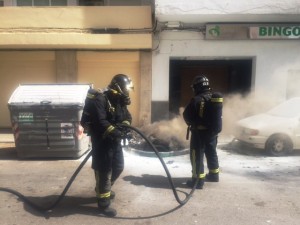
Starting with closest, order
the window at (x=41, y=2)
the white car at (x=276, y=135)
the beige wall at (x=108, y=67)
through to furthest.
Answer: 1. the white car at (x=276, y=135)
2. the beige wall at (x=108, y=67)
3. the window at (x=41, y=2)

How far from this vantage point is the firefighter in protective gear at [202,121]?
17.3 ft

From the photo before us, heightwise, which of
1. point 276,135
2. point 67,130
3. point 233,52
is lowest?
point 276,135

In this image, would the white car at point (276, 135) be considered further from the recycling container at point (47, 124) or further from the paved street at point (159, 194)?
A: the recycling container at point (47, 124)

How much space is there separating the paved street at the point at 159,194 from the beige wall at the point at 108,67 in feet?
13.3

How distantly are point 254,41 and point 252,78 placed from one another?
1.24 m

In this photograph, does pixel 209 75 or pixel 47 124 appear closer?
pixel 47 124

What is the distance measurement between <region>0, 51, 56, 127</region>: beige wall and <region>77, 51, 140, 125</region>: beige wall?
3.53 ft

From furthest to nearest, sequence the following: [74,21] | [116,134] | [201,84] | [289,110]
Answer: [74,21] < [289,110] < [201,84] < [116,134]

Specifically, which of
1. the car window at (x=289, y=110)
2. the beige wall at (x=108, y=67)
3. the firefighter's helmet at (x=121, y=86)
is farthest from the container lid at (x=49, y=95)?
the car window at (x=289, y=110)

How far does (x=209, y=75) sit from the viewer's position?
12.6m

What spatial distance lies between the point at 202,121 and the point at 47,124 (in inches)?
139

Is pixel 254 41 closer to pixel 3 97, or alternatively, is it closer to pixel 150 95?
pixel 150 95

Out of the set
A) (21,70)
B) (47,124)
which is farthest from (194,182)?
(21,70)

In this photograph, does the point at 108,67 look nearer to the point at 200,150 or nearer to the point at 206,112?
the point at 206,112
